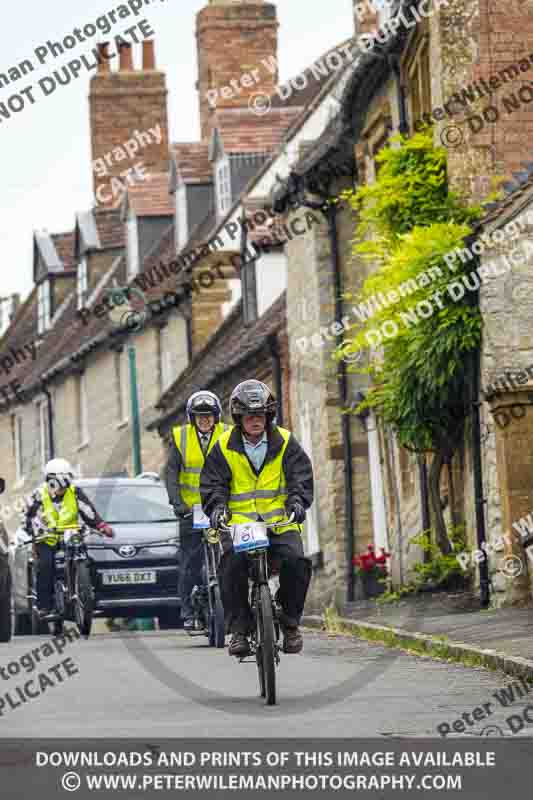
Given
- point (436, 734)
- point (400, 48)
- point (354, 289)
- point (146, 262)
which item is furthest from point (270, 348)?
point (436, 734)

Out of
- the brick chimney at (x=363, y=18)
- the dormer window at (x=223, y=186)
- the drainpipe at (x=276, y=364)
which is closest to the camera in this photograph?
the drainpipe at (x=276, y=364)

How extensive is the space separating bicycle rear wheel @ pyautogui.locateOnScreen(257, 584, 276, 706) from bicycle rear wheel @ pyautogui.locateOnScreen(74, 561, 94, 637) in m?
7.25

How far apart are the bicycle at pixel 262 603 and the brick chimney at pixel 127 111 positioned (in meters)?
37.2

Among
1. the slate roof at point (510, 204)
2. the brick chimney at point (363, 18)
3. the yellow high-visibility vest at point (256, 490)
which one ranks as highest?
the brick chimney at point (363, 18)

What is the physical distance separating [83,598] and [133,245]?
86.4 ft

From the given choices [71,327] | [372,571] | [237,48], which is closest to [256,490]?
[372,571]

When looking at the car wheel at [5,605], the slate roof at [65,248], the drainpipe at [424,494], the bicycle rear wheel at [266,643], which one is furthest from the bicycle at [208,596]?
the slate roof at [65,248]

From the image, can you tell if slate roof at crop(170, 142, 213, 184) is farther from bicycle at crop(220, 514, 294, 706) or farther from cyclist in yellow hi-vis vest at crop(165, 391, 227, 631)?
bicycle at crop(220, 514, 294, 706)

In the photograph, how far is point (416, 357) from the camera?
19438 millimetres

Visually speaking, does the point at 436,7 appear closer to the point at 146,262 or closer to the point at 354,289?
the point at 354,289

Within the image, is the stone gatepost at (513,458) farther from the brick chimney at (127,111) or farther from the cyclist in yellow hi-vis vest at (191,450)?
the brick chimney at (127,111)

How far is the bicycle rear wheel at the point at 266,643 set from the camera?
11008 mm

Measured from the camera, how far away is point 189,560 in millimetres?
16031

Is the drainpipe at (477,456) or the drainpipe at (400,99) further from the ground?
the drainpipe at (400,99)
